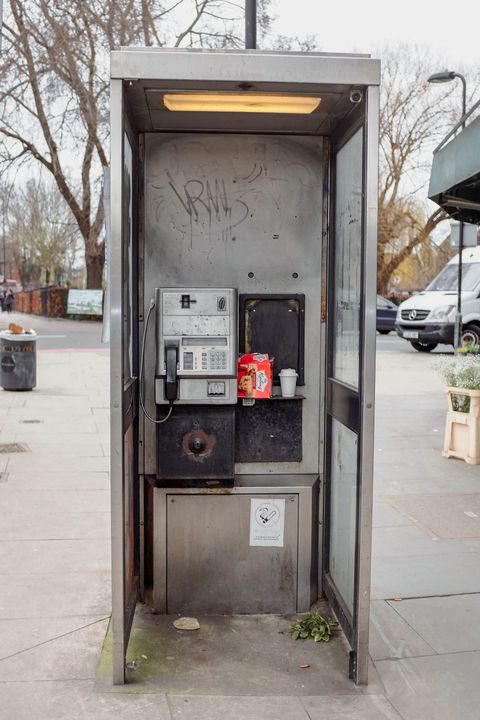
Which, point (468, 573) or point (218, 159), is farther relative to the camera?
point (468, 573)

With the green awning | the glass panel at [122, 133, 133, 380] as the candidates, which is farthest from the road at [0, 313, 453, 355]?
the glass panel at [122, 133, 133, 380]

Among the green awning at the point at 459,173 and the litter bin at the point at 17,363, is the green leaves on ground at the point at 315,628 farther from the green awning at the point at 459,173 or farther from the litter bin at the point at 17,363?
the litter bin at the point at 17,363

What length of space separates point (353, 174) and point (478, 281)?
1617 cm

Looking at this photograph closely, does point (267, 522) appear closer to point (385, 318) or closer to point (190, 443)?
point (190, 443)

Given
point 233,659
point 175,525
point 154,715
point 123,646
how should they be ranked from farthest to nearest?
point 175,525 → point 233,659 → point 123,646 → point 154,715

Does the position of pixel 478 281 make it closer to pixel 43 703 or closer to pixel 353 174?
pixel 353 174

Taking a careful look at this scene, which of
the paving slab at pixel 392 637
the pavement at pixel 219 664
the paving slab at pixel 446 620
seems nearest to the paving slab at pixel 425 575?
the pavement at pixel 219 664

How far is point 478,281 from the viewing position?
19.2 metres

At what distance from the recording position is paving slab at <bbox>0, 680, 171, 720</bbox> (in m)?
3.34

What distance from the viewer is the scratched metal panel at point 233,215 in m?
4.40

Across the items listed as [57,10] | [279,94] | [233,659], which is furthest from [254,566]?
[57,10]

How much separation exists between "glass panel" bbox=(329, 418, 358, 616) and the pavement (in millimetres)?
336

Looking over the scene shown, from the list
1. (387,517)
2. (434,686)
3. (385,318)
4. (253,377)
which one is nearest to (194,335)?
(253,377)

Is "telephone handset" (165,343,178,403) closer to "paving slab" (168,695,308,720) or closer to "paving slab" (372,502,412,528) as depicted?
"paving slab" (168,695,308,720)
